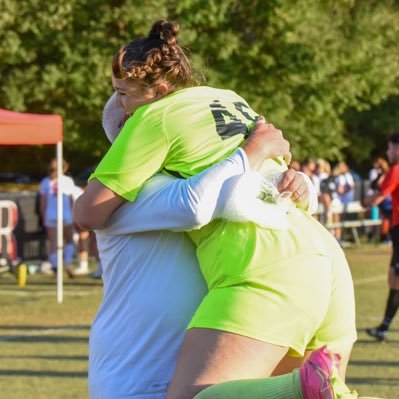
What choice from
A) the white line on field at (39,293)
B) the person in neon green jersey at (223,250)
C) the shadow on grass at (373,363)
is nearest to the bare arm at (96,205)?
the person in neon green jersey at (223,250)

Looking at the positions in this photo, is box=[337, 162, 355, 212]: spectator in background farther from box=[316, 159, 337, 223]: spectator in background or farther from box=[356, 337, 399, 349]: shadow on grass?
box=[356, 337, 399, 349]: shadow on grass

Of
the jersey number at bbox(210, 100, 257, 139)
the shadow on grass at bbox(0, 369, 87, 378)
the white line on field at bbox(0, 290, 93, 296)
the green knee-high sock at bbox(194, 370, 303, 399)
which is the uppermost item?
the jersey number at bbox(210, 100, 257, 139)

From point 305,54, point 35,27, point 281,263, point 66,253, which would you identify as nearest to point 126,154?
point 281,263

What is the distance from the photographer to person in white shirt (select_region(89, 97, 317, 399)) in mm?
3117

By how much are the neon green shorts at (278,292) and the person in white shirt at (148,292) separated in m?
0.11

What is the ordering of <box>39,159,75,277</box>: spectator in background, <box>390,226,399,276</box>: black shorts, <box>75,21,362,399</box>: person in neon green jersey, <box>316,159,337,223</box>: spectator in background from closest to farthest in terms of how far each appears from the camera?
<box>75,21,362,399</box>: person in neon green jersey
<box>390,226,399,276</box>: black shorts
<box>39,159,75,277</box>: spectator in background
<box>316,159,337,223</box>: spectator in background

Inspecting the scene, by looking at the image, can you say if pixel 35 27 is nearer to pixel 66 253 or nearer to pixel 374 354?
pixel 66 253

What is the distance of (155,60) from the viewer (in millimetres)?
3174

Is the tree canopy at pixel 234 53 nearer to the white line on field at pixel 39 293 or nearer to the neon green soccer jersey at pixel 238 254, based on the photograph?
the white line on field at pixel 39 293

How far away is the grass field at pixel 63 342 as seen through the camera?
8.02m

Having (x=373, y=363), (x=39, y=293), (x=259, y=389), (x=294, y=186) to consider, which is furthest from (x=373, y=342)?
(x=259, y=389)

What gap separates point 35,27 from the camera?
1888 centimetres

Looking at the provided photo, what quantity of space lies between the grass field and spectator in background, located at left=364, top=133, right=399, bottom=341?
0.16m

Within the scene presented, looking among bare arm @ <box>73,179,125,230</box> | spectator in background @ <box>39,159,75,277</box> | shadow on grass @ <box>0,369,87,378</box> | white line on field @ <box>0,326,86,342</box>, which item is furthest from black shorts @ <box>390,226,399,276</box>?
bare arm @ <box>73,179,125,230</box>
